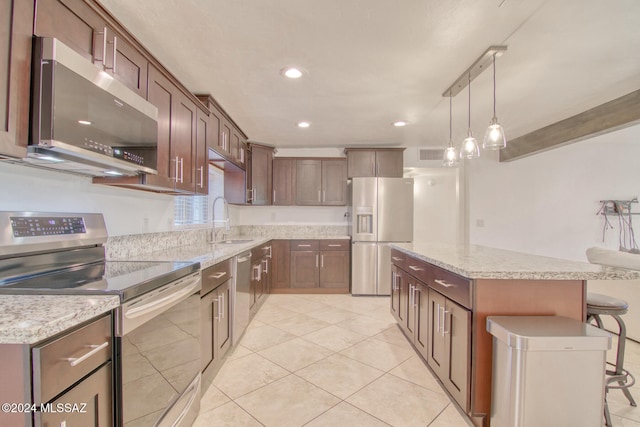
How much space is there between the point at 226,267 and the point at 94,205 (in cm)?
98

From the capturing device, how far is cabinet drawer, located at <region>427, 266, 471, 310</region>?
1.58 metres

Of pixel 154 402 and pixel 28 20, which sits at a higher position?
pixel 28 20

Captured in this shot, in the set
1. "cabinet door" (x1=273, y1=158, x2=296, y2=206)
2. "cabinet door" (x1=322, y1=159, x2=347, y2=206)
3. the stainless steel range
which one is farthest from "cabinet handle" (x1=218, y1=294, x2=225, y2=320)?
"cabinet door" (x1=322, y1=159, x2=347, y2=206)

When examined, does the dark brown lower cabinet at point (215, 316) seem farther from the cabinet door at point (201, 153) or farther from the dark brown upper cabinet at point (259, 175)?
the dark brown upper cabinet at point (259, 175)

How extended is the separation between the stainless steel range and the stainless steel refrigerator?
2.92 metres

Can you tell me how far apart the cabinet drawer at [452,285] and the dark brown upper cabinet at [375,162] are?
270 cm

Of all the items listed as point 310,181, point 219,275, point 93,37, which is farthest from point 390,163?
point 93,37

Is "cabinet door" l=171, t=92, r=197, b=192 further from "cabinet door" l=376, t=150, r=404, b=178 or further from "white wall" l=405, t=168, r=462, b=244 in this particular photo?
"white wall" l=405, t=168, r=462, b=244

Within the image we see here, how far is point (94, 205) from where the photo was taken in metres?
1.77

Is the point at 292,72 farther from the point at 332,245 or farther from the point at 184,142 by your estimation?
the point at 332,245

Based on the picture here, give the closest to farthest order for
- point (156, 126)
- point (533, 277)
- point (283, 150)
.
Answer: point (533, 277)
point (156, 126)
point (283, 150)

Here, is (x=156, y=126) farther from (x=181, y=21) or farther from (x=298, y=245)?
(x=298, y=245)

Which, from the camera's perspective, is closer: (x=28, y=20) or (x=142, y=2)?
(x=28, y=20)

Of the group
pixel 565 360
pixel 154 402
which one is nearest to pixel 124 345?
pixel 154 402
